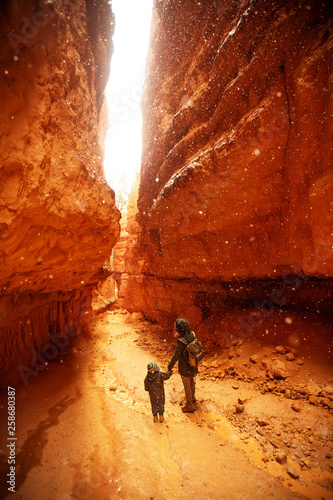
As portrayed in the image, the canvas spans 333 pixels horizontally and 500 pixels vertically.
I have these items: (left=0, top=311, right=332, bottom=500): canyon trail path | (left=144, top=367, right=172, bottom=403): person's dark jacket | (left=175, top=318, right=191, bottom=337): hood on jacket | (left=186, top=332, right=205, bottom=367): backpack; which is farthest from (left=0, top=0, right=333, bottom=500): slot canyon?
(left=175, top=318, right=191, bottom=337): hood on jacket

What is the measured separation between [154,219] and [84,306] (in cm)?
443

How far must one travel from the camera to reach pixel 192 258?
769cm

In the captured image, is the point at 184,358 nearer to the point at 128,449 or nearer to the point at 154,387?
the point at 154,387

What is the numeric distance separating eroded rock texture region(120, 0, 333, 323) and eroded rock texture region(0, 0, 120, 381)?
9.55 ft

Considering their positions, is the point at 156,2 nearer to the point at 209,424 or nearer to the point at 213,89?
the point at 213,89

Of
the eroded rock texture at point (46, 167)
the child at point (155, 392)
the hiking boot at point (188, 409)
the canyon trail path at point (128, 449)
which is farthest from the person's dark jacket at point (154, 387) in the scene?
the eroded rock texture at point (46, 167)

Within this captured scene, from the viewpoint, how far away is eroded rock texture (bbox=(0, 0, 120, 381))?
2736 mm

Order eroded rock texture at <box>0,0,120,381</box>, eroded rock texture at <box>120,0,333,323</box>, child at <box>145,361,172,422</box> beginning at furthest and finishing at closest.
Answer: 1. eroded rock texture at <box>120,0,333,323</box>
2. child at <box>145,361,172,422</box>
3. eroded rock texture at <box>0,0,120,381</box>

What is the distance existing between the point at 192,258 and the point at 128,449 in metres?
5.47

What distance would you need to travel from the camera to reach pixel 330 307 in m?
5.52

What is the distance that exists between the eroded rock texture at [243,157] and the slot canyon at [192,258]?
41 millimetres

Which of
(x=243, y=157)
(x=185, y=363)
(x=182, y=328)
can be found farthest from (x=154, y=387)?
(x=243, y=157)

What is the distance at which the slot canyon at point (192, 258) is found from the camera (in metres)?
2.80

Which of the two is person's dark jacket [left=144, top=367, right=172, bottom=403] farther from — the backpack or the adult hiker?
the backpack
